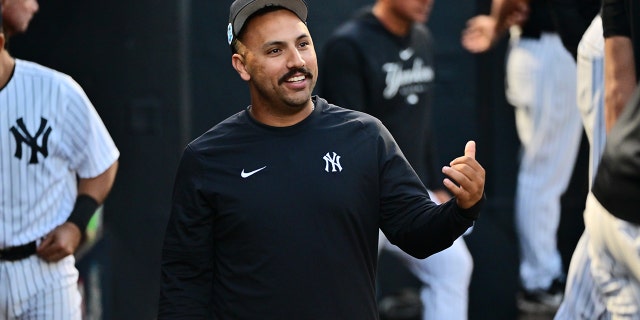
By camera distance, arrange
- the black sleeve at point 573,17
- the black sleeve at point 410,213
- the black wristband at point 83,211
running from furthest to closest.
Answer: the black sleeve at point 573,17 < the black wristband at point 83,211 < the black sleeve at point 410,213

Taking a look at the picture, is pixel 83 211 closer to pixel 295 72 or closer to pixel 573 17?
pixel 295 72

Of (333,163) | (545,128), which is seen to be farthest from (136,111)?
(333,163)

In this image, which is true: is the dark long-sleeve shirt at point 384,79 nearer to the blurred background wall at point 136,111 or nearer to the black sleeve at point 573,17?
the black sleeve at point 573,17

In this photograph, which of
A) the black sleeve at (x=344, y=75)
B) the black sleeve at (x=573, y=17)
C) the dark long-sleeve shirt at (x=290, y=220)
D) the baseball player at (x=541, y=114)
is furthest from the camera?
the baseball player at (x=541, y=114)

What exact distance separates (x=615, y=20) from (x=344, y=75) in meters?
2.02

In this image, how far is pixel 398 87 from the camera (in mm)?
6719

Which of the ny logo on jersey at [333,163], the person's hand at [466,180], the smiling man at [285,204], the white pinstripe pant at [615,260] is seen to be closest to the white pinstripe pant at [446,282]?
the white pinstripe pant at [615,260]

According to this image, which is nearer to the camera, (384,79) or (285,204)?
(285,204)

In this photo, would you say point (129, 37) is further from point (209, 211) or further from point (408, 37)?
point (209, 211)

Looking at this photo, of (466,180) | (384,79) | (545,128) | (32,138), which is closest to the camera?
(466,180)

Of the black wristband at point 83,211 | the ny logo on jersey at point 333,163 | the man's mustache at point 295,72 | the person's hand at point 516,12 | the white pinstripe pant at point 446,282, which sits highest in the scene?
the man's mustache at point 295,72

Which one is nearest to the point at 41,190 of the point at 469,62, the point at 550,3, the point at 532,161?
the point at 550,3

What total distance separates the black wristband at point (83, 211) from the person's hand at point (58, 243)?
5cm

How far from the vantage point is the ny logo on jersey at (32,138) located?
16.6 ft
